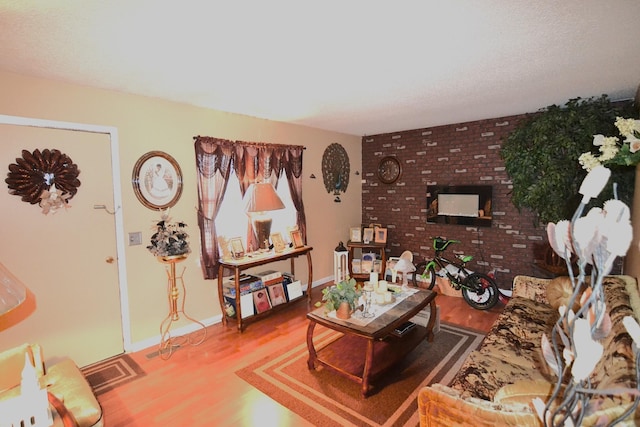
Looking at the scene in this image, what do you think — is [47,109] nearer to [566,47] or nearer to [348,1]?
[348,1]

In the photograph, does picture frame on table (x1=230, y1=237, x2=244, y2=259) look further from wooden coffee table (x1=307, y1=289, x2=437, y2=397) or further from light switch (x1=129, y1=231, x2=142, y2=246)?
wooden coffee table (x1=307, y1=289, x2=437, y2=397)

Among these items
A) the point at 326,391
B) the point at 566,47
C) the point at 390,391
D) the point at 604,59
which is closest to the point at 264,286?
the point at 326,391

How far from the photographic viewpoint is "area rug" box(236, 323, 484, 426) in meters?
2.30

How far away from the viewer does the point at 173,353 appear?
10.6 feet

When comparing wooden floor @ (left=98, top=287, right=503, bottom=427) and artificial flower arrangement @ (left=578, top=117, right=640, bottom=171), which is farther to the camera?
wooden floor @ (left=98, top=287, right=503, bottom=427)

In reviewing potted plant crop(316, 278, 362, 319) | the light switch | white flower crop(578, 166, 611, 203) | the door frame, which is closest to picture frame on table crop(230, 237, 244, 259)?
the light switch

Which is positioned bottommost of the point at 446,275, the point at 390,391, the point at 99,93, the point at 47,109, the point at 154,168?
the point at 390,391

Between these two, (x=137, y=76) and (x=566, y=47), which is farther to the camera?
(x=137, y=76)

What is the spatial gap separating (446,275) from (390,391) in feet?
8.39

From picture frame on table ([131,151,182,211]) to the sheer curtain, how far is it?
10.9 inches

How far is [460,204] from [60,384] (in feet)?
16.2

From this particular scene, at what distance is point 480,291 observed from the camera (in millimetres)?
4270

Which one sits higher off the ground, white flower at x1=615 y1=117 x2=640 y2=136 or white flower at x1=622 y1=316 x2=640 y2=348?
white flower at x1=615 y1=117 x2=640 y2=136

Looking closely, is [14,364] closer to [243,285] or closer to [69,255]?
[69,255]
